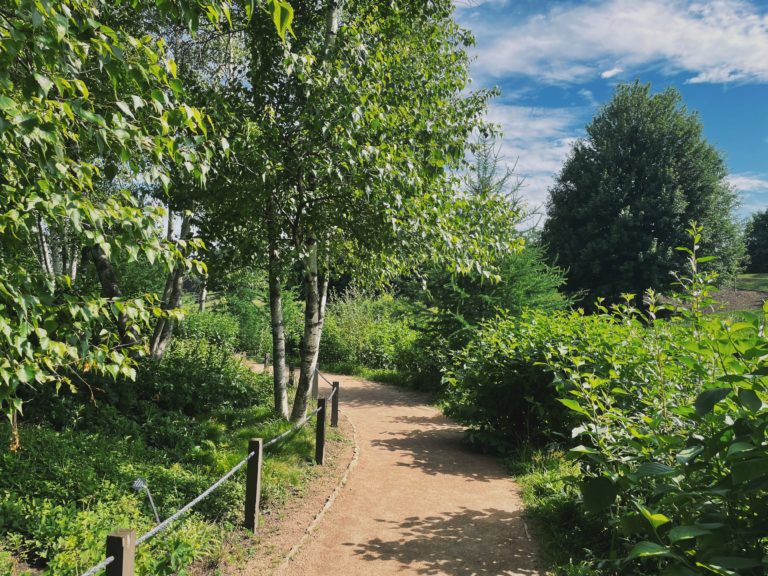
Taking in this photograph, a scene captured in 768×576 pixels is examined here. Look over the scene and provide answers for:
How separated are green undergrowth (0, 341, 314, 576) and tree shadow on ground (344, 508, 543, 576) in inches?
56.4

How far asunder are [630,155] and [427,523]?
25.8 metres

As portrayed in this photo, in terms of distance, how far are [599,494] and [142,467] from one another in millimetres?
4846

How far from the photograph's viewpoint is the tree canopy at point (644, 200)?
24.4m

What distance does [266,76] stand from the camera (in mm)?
7199

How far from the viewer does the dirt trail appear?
14.7ft

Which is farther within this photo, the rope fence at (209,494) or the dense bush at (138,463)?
the dense bush at (138,463)

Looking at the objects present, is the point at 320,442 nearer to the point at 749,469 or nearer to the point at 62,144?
the point at 62,144

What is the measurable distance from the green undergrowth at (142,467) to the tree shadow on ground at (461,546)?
1432 mm

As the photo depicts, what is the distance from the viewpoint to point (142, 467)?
5.56 m

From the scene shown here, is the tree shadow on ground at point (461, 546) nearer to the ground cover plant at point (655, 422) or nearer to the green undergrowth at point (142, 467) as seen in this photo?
the ground cover plant at point (655, 422)

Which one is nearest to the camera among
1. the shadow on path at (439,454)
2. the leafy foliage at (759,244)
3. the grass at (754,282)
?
the shadow on path at (439,454)

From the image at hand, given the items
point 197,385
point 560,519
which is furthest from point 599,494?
point 197,385

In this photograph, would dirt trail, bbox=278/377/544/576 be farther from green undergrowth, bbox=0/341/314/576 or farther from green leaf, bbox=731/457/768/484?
green leaf, bbox=731/457/768/484

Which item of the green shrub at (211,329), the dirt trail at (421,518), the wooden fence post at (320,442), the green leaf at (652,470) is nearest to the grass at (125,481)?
the wooden fence post at (320,442)
